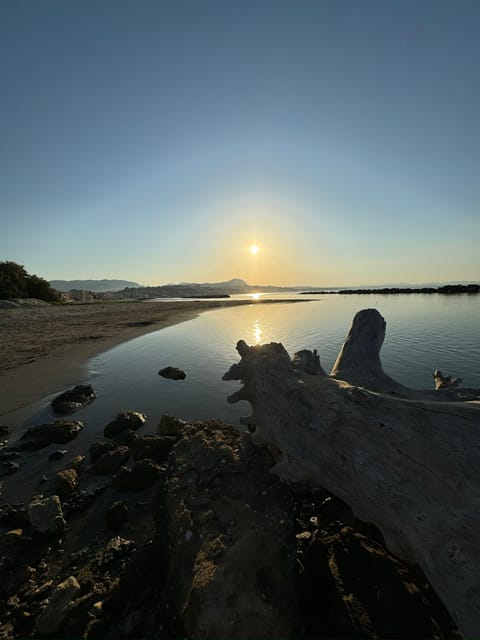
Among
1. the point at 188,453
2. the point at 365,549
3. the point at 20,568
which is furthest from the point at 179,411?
the point at 365,549

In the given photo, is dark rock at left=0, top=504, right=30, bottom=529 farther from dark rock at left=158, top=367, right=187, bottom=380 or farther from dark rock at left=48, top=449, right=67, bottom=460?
dark rock at left=158, top=367, right=187, bottom=380

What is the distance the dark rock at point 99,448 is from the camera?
226 inches

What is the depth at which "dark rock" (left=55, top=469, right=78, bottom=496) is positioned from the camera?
4.67 metres

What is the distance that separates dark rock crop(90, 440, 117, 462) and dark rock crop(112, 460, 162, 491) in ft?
3.51

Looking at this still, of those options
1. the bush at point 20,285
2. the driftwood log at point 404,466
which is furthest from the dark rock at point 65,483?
the bush at point 20,285

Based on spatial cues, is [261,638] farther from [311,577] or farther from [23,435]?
[23,435]

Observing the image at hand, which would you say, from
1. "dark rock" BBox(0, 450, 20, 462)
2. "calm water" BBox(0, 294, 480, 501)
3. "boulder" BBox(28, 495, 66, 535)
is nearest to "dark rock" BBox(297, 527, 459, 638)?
"boulder" BBox(28, 495, 66, 535)

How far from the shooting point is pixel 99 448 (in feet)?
19.2

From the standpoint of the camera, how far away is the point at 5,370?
1155 centimetres

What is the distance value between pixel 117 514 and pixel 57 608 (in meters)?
A: 1.35

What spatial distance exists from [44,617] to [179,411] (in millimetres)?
5429

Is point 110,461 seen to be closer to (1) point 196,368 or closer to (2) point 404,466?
(2) point 404,466

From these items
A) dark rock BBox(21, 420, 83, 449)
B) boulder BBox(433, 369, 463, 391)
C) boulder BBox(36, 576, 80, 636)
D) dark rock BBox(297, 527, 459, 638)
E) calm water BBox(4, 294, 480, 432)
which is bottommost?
calm water BBox(4, 294, 480, 432)

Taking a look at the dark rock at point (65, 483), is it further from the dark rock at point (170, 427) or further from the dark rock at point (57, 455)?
the dark rock at point (170, 427)
